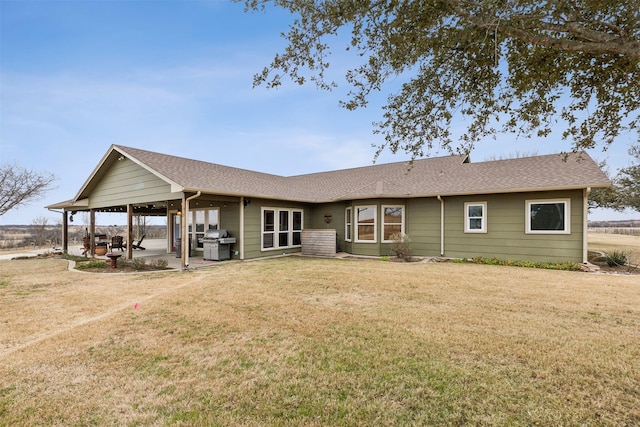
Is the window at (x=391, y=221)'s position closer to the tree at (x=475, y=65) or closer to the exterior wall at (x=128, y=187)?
the tree at (x=475, y=65)

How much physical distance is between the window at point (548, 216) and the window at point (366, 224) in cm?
570

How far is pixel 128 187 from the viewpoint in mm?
12172

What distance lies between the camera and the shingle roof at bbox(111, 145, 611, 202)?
1023 centimetres

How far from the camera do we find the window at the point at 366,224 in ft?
42.7

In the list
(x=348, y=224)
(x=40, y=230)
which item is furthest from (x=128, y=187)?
(x=40, y=230)

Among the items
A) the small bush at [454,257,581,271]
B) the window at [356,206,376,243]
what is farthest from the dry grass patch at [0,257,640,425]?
the window at [356,206,376,243]

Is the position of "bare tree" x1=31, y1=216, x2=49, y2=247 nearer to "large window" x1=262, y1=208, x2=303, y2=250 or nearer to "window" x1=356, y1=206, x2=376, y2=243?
"large window" x1=262, y1=208, x2=303, y2=250

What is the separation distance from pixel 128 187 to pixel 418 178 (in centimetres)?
1283

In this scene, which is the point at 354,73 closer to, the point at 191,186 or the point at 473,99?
the point at 473,99

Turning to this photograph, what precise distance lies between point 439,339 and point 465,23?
4.01 metres

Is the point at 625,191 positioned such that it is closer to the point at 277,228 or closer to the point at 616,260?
the point at 616,260

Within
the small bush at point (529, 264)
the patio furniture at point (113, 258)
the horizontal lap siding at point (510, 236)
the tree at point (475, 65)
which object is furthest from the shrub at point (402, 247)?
the patio furniture at point (113, 258)

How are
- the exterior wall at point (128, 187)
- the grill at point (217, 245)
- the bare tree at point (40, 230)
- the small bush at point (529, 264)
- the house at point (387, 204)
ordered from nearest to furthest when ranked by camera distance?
the small bush at point (529, 264) < the house at point (387, 204) < the exterior wall at point (128, 187) < the grill at point (217, 245) < the bare tree at point (40, 230)

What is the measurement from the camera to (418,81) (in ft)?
14.5
